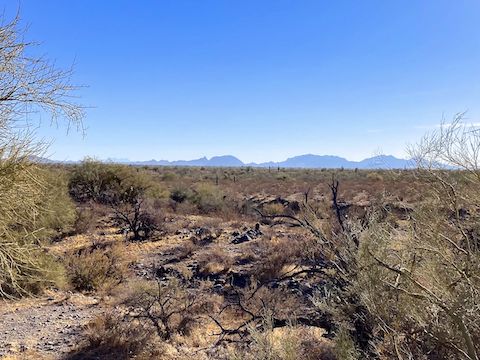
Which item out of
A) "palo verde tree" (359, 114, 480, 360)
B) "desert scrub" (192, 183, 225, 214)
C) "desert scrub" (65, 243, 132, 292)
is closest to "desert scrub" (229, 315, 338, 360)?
"palo verde tree" (359, 114, 480, 360)

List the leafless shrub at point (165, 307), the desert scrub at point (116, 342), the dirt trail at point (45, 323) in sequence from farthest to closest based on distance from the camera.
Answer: the leafless shrub at point (165, 307)
the dirt trail at point (45, 323)
the desert scrub at point (116, 342)

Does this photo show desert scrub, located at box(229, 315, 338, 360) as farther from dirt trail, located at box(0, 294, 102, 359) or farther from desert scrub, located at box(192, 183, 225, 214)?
desert scrub, located at box(192, 183, 225, 214)

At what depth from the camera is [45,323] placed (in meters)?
8.60

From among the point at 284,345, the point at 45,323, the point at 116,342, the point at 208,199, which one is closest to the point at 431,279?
the point at 284,345

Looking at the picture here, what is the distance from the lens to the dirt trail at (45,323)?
7.43 metres

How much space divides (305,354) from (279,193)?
25.7m

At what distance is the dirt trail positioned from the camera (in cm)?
743

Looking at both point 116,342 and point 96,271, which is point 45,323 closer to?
point 116,342

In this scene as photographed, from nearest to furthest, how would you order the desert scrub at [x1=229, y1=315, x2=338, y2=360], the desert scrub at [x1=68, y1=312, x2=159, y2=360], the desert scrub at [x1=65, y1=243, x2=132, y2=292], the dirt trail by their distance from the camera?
the desert scrub at [x1=229, y1=315, x2=338, y2=360]
the desert scrub at [x1=68, y1=312, x2=159, y2=360]
the dirt trail
the desert scrub at [x1=65, y1=243, x2=132, y2=292]

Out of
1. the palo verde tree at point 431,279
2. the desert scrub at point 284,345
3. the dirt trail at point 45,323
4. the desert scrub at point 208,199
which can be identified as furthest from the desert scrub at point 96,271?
the desert scrub at point 208,199

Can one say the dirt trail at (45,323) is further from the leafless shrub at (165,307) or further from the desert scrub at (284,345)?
the desert scrub at (284,345)

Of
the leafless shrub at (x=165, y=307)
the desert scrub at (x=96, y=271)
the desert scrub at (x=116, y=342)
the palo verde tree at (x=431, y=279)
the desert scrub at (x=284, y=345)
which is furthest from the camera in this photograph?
the desert scrub at (x=96, y=271)

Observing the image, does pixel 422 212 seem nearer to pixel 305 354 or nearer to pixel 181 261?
pixel 305 354

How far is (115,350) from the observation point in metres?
7.34
